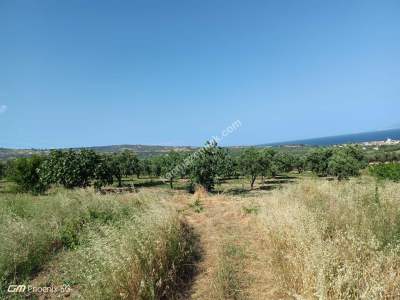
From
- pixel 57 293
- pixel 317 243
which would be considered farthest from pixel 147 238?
pixel 317 243

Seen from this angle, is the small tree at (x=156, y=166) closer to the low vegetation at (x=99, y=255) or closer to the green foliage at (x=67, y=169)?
the green foliage at (x=67, y=169)

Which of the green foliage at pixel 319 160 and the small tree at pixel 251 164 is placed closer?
the small tree at pixel 251 164

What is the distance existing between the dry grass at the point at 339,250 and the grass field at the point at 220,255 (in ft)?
0.06

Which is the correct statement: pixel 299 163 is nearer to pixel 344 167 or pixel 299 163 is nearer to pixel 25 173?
pixel 344 167

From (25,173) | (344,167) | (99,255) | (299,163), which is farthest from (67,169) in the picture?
(299,163)

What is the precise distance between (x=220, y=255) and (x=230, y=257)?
22 cm

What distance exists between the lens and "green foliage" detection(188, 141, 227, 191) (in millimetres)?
25141

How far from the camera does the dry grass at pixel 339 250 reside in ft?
11.4

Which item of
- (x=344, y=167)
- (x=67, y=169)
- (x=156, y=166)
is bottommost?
(x=344, y=167)

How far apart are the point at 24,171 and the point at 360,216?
119 ft

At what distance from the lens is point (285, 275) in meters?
4.63

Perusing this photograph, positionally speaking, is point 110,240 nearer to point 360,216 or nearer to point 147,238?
point 147,238

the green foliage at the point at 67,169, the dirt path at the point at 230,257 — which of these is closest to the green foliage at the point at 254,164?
the green foliage at the point at 67,169

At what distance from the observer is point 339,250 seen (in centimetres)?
419
